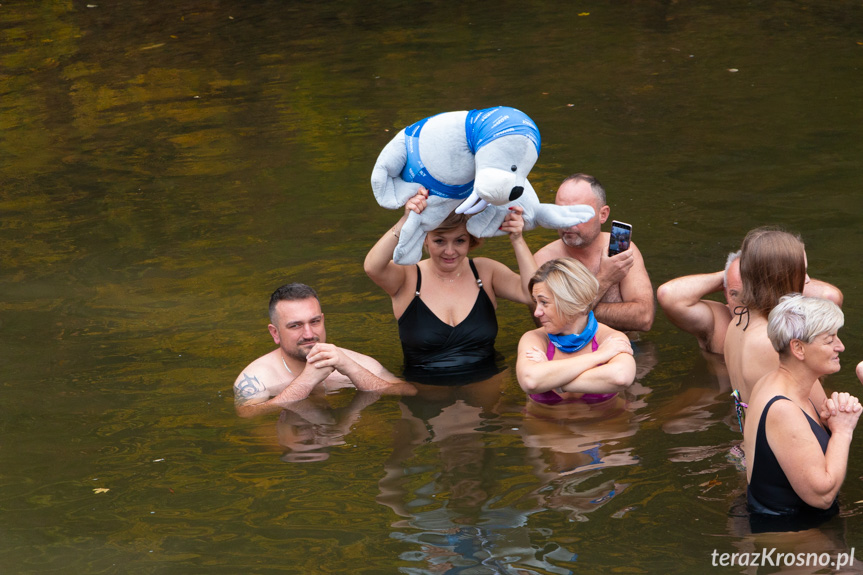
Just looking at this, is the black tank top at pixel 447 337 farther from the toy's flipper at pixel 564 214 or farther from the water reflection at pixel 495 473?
the toy's flipper at pixel 564 214

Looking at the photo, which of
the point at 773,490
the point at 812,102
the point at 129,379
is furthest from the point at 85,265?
the point at 812,102

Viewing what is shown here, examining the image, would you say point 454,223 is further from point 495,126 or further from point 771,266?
point 771,266

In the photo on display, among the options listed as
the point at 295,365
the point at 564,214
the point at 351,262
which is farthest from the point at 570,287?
the point at 351,262

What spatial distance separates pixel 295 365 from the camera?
659 cm

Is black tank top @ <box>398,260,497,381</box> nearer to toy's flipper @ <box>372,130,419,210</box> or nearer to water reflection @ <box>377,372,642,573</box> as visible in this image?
water reflection @ <box>377,372,642,573</box>

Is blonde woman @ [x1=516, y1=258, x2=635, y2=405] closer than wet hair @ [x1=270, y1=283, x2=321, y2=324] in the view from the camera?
Yes

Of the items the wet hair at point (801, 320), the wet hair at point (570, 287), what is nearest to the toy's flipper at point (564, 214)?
the wet hair at point (570, 287)

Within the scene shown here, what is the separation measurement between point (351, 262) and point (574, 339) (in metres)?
3.42

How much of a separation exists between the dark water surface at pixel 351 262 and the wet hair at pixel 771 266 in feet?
3.31

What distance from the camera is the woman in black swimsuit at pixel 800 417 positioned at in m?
4.24

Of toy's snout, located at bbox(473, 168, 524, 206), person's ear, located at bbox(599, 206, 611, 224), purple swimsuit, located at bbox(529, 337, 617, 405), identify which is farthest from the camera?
person's ear, located at bbox(599, 206, 611, 224)

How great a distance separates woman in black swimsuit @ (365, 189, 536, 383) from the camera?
6.63m

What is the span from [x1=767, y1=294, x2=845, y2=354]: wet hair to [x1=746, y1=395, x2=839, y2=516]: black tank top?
10.6 inches

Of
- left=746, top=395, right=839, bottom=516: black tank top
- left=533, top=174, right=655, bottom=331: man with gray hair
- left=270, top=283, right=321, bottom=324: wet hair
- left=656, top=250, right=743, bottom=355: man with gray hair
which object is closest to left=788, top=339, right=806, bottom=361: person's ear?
left=746, top=395, right=839, bottom=516: black tank top
